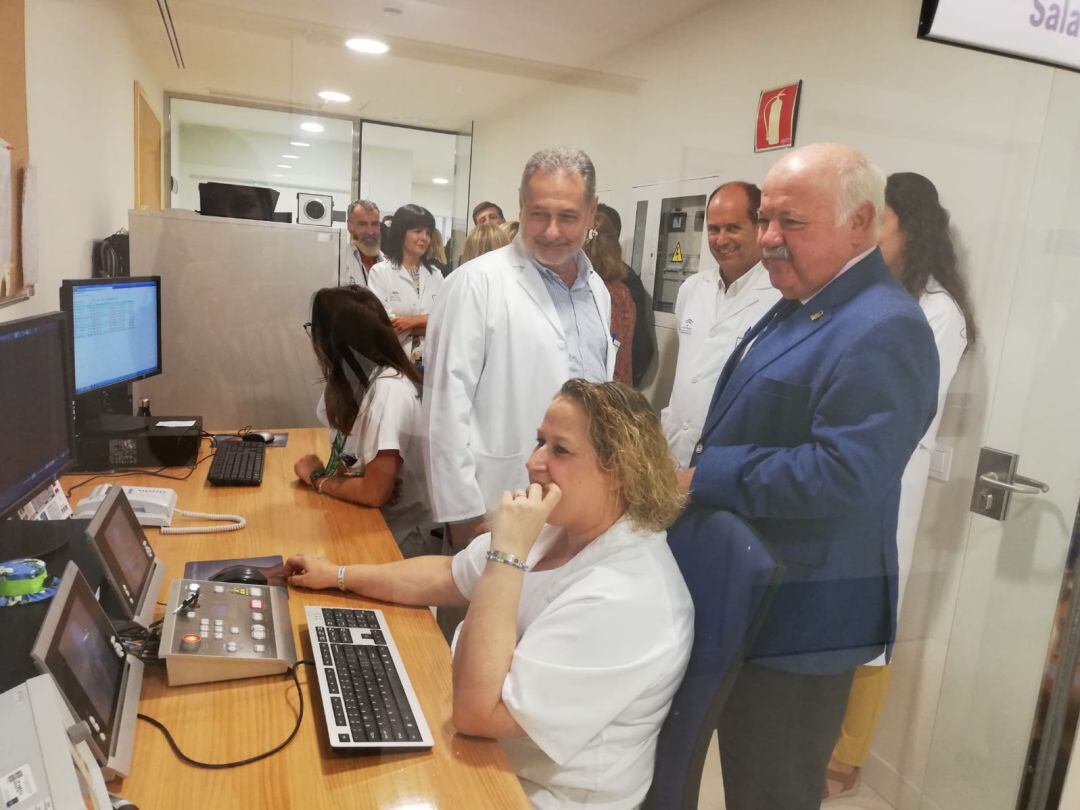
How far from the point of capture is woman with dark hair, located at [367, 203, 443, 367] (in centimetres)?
160

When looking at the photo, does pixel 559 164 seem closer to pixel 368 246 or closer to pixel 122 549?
pixel 368 246

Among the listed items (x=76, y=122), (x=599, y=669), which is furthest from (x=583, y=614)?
(x=76, y=122)

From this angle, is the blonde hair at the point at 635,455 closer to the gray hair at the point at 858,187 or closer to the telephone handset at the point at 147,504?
the gray hair at the point at 858,187

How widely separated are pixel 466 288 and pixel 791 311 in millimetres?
658

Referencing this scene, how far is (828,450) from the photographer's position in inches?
50.1

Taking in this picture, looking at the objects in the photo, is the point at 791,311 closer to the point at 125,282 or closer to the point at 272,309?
the point at 272,309

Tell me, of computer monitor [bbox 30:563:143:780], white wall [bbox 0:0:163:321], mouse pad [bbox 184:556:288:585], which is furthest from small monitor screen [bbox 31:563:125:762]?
white wall [bbox 0:0:163:321]

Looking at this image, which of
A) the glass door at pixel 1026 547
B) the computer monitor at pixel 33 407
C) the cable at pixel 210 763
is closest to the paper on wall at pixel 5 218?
the computer monitor at pixel 33 407

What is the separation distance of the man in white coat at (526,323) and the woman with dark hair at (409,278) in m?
0.10

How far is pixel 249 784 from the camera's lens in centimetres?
91

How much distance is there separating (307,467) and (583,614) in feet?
3.94

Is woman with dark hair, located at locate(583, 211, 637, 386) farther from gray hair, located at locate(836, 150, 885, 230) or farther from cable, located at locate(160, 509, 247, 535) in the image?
cable, located at locate(160, 509, 247, 535)

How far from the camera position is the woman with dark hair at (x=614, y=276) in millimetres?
1590

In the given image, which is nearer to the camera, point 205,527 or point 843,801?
point 843,801
